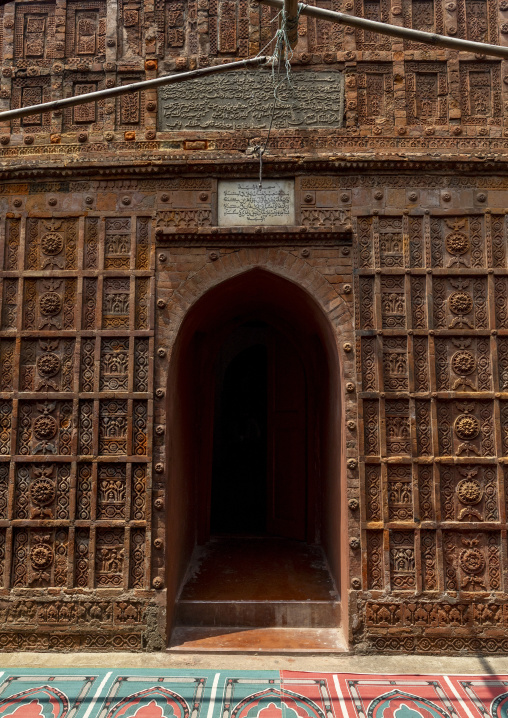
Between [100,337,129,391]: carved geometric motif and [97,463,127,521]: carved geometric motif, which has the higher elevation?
[100,337,129,391]: carved geometric motif

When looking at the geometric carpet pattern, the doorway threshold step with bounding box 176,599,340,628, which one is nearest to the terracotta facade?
the doorway threshold step with bounding box 176,599,340,628

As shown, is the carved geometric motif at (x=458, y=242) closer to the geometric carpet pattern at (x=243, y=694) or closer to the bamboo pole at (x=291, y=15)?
the bamboo pole at (x=291, y=15)

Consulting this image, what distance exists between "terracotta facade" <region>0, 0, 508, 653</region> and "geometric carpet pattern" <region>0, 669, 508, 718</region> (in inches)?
20.2

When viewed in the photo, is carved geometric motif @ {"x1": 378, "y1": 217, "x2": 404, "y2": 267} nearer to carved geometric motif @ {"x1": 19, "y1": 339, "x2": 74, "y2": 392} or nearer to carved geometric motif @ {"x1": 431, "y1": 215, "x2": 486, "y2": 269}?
carved geometric motif @ {"x1": 431, "y1": 215, "x2": 486, "y2": 269}

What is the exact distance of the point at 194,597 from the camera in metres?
6.41

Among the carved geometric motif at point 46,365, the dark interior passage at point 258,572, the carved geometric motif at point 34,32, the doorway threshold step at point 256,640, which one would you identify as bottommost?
the doorway threshold step at point 256,640

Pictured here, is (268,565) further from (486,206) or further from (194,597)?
(486,206)

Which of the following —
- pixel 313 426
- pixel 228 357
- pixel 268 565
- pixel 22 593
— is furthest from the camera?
pixel 228 357

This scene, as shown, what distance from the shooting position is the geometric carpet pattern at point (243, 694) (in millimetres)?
4773

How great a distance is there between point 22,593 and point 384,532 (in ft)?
13.4

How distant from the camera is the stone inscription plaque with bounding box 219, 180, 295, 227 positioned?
20.9 ft

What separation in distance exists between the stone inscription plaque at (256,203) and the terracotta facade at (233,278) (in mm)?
134

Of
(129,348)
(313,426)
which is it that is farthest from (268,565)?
(129,348)

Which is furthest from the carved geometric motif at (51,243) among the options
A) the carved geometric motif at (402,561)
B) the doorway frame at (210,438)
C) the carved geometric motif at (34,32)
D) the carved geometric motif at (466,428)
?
the carved geometric motif at (402,561)
